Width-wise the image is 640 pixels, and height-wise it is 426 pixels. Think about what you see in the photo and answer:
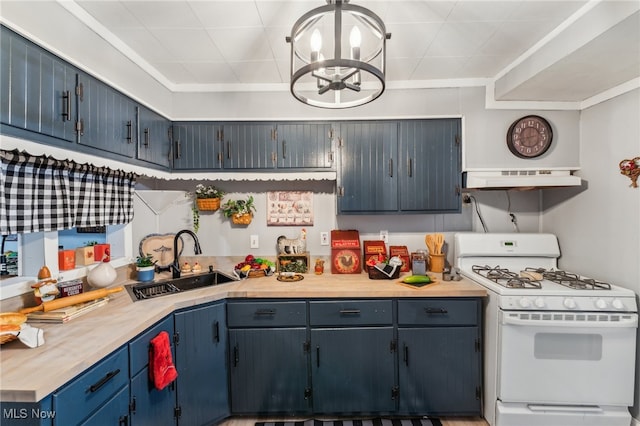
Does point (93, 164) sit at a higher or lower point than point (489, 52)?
lower

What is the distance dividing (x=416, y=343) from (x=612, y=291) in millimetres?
1242

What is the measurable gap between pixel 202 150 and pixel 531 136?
2.75m

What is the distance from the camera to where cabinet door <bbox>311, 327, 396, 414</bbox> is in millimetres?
1934

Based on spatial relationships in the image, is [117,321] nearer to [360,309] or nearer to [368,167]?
[360,309]

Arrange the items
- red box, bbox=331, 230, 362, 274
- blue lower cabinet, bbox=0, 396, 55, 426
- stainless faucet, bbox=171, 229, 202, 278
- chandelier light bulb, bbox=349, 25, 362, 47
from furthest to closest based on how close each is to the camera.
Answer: red box, bbox=331, 230, 362, 274 < stainless faucet, bbox=171, 229, 202, 278 < chandelier light bulb, bbox=349, 25, 362, 47 < blue lower cabinet, bbox=0, 396, 55, 426

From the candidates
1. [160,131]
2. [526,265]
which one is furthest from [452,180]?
[160,131]

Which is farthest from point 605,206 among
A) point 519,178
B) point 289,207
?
point 289,207

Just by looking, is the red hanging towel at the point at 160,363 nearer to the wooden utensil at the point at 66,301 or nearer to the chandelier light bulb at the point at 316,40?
the wooden utensil at the point at 66,301

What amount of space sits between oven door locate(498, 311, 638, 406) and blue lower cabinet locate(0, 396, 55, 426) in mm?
2256

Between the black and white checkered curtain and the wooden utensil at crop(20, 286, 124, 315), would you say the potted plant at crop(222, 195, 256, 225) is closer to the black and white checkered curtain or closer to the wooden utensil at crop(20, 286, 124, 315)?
the black and white checkered curtain

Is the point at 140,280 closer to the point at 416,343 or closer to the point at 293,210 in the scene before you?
the point at 293,210

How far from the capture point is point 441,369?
193cm

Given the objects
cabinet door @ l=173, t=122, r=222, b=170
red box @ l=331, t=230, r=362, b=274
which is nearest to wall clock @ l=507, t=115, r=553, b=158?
red box @ l=331, t=230, r=362, b=274

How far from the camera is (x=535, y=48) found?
1870mm
